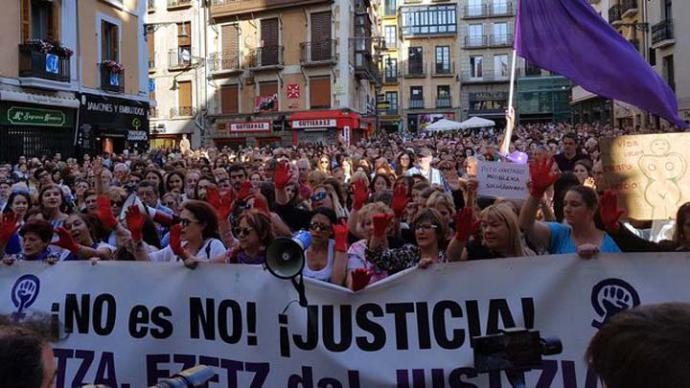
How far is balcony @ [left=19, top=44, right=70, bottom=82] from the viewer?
18.2 metres

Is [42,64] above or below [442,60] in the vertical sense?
below

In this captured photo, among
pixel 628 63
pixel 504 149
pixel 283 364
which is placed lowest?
pixel 283 364

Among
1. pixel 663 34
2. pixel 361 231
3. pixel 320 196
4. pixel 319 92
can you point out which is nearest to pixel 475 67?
pixel 319 92

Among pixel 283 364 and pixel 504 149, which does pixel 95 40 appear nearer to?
pixel 504 149

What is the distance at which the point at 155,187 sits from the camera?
303 inches

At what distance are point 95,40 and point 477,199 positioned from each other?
61.5 ft

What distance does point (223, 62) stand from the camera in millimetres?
34906

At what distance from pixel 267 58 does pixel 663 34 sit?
18009 millimetres

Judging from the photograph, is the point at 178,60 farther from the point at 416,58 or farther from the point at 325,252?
the point at 325,252

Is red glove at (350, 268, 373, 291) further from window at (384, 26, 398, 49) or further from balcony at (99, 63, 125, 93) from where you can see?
window at (384, 26, 398, 49)

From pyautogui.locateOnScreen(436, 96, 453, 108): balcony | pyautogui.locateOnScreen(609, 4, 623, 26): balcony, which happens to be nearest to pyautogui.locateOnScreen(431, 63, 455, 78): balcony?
pyautogui.locateOnScreen(436, 96, 453, 108): balcony

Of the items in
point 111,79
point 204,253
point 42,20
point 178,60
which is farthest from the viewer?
point 178,60

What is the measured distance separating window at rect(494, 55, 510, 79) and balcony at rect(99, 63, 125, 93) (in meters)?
39.1

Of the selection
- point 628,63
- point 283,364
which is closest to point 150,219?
point 283,364
